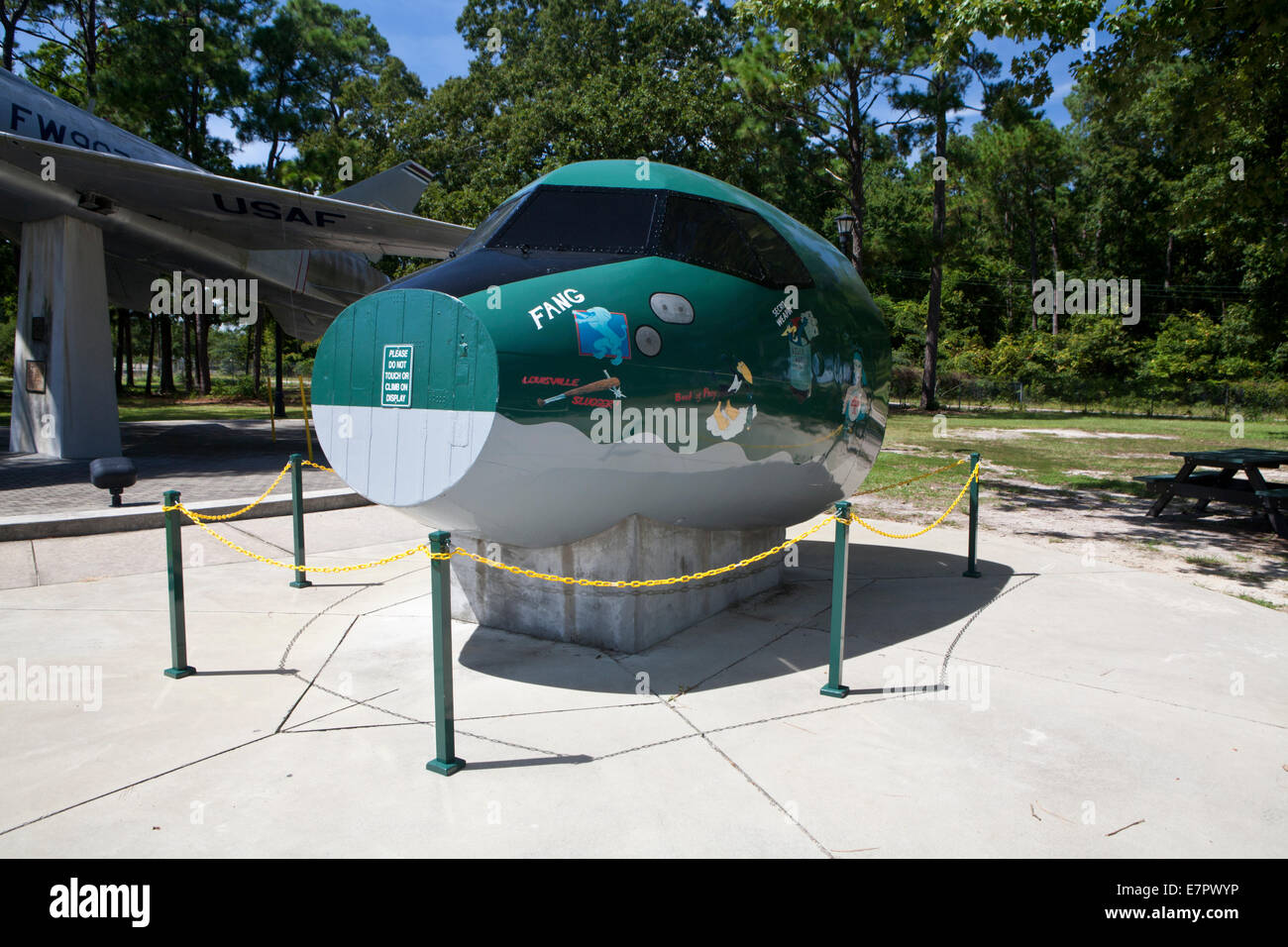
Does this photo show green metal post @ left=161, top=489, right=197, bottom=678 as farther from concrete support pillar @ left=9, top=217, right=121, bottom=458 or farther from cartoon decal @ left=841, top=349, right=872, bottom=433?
concrete support pillar @ left=9, top=217, right=121, bottom=458

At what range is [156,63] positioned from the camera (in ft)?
88.1

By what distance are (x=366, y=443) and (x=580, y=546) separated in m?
1.61

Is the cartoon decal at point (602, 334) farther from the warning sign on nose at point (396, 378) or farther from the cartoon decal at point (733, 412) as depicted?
the warning sign on nose at point (396, 378)

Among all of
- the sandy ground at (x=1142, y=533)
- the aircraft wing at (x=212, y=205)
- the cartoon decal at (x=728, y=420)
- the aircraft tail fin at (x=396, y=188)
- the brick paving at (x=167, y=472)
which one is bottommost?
the sandy ground at (x=1142, y=533)

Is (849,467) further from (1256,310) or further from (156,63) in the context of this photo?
(1256,310)

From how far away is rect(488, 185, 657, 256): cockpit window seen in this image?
17.3ft

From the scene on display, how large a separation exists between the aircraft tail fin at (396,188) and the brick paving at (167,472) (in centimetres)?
617

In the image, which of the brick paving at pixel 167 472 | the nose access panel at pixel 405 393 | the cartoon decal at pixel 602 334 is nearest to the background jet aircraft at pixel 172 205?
the brick paving at pixel 167 472

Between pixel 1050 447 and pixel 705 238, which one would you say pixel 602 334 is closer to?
pixel 705 238

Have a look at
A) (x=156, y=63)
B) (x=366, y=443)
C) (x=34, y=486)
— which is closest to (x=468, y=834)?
(x=366, y=443)

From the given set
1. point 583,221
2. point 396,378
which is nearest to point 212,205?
point 583,221

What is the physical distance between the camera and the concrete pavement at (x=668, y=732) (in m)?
3.55

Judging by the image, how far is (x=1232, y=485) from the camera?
1170cm

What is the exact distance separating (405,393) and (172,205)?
42.6 ft
